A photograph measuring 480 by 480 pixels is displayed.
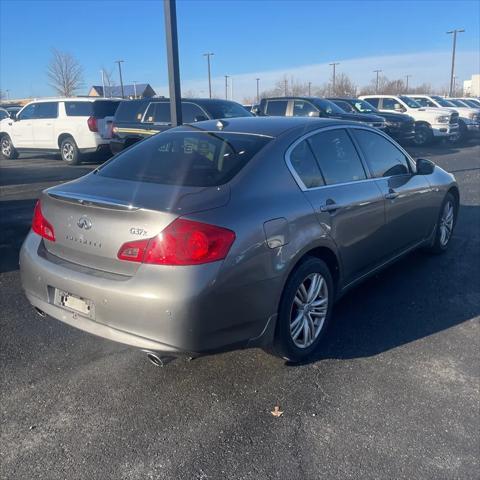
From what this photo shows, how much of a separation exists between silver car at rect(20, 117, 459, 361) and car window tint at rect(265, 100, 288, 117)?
12.4m

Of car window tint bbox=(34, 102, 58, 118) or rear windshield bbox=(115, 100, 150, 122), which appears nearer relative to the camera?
rear windshield bbox=(115, 100, 150, 122)

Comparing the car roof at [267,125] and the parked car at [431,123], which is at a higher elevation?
the car roof at [267,125]

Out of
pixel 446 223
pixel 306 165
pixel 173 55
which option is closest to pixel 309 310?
pixel 306 165

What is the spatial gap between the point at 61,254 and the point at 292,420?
1.73 m

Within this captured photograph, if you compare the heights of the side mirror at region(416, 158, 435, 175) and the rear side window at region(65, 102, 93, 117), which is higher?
the rear side window at region(65, 102, 93, 117)

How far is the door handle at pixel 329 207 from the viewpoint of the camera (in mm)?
3429

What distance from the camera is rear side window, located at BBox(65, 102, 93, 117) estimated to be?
44.9 ft

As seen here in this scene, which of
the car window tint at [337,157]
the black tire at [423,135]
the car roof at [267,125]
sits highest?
the car roof at [267,125]

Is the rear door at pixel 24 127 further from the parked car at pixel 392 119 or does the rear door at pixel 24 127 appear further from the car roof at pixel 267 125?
the car roof at pixel 267 125

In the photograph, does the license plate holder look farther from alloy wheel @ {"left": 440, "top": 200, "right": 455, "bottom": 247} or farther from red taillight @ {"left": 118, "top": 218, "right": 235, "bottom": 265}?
alloy wheel @ {"left": 440, "top": 200, "right": 455, "bottom": 247}

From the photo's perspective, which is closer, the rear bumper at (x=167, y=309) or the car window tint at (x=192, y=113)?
the rear bumper at (x=167, y=309)

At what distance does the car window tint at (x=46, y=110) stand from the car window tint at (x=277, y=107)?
6686 millimetres

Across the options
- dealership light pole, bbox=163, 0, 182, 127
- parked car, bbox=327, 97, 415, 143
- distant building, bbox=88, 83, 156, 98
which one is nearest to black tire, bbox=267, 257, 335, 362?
dealership light pole, bbox=163, 0, 182, 127

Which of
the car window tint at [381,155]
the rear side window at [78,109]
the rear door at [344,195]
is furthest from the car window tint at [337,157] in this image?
the rear side window at [78,109]
